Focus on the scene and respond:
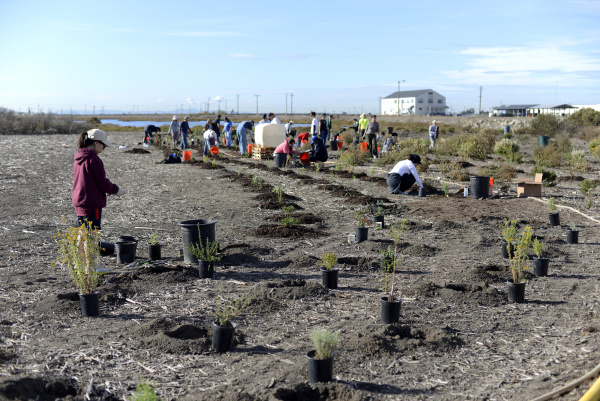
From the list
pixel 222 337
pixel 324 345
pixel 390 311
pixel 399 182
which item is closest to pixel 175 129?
pixel 399 182

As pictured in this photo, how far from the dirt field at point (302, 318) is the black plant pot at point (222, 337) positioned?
9cm

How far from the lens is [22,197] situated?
11453 mm

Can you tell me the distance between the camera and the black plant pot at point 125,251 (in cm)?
640

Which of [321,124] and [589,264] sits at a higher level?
[321,124]

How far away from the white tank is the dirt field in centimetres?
1060

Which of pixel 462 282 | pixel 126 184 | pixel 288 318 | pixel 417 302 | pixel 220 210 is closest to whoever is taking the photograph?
pixel 288 318

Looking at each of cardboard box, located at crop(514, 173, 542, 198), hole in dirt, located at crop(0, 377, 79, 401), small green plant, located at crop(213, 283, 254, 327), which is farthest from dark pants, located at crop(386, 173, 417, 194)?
hole in dirt, located at crop(0, 377, 79, 401)

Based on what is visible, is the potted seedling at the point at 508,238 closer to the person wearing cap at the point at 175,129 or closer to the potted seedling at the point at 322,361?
the potted seedling at the point at 322,361

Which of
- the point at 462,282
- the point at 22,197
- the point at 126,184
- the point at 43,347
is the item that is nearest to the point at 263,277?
the point at 462,282

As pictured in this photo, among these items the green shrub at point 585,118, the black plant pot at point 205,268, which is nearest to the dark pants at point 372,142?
the black plant pot at point 205,268

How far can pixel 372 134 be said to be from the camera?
62.7 ft

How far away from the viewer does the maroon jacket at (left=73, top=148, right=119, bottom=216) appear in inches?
223

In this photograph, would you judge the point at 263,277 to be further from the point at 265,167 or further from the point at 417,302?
the point at 265,167

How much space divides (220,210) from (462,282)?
5431mm
